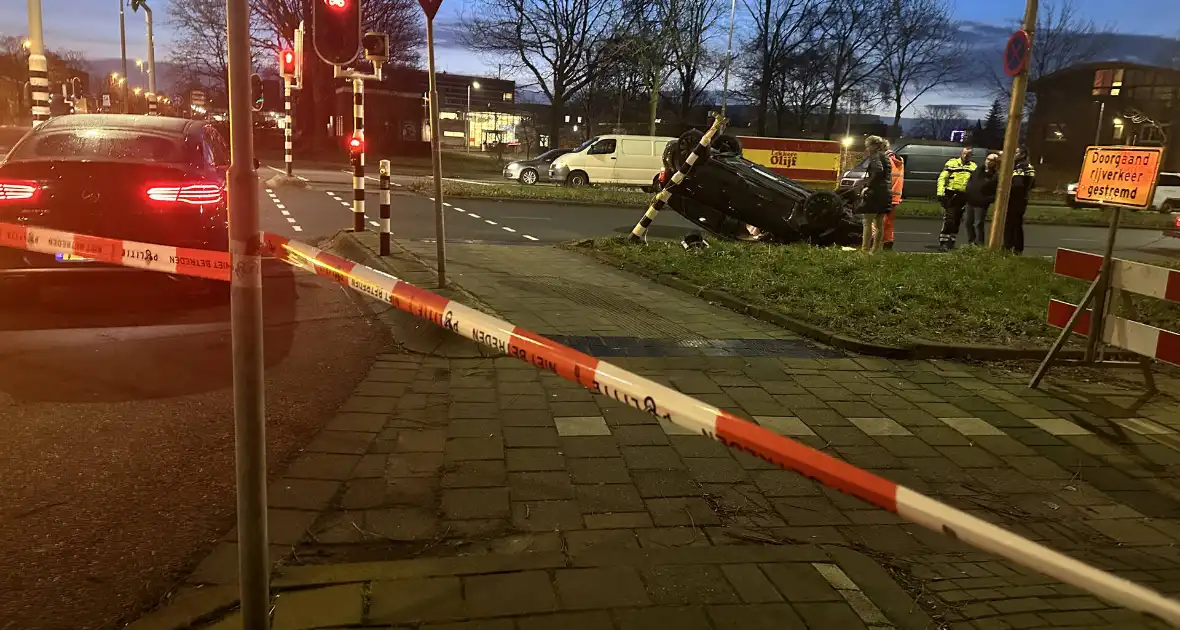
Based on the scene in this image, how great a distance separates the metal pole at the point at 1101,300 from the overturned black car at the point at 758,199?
6.18m

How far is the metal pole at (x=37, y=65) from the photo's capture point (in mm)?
14953

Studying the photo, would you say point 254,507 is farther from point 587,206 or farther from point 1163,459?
point 587,206

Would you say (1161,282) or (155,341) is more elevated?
(1161,282)

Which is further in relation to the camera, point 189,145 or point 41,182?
point 189,145

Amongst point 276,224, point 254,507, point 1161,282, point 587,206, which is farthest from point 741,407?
point 587,206

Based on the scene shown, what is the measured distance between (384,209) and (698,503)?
654 cm

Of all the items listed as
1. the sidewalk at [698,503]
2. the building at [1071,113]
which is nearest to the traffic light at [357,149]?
the sidewalk at [698,503]

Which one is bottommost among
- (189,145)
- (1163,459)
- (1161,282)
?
(1163,459)

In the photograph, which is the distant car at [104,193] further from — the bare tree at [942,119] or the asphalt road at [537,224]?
the bare tree at [942,119]

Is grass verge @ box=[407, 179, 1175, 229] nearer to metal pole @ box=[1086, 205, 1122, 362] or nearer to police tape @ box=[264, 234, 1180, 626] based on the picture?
metal pole @ box=[1086, 205, 1122, 362]

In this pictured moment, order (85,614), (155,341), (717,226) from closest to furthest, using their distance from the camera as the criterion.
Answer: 1. (85,614)
2. (155,341)
3. (717,226)

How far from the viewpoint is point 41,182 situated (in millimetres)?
6336

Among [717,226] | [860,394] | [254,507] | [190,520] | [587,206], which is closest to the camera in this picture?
[254,507]

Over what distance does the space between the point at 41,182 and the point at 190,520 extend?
433cm
